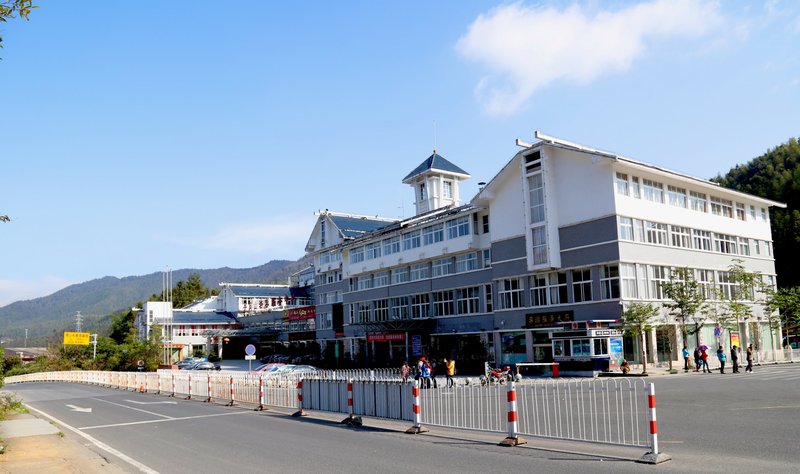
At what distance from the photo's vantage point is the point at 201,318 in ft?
312

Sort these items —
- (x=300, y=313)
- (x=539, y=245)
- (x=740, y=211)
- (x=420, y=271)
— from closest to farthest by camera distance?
1. (x=539, y=245)
2. (x=740, y=211)
3. (x=420, y=271)
4. (x=300, y=313)

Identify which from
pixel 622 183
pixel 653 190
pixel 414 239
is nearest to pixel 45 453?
pixel 622 183

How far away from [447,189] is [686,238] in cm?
2715

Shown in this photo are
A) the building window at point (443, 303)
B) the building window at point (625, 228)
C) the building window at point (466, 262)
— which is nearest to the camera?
the building window at point (625, 228)

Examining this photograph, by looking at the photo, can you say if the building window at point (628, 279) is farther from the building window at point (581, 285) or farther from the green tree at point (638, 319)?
the building window at point (581, 285)

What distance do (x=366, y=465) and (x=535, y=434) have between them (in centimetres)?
387

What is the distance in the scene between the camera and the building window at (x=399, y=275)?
57.8 metres

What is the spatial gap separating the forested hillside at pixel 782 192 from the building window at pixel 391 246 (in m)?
44.4

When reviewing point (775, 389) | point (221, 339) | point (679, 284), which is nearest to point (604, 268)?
point (679, 284)

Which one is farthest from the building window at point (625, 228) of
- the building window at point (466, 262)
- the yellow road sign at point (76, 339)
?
the yellow road sign at point (76, 339)

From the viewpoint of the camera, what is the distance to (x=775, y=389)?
20688 mm

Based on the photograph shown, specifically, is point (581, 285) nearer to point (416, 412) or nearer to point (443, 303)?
point (443, 303)

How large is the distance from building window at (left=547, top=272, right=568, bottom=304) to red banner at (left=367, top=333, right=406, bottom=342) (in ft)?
54.0

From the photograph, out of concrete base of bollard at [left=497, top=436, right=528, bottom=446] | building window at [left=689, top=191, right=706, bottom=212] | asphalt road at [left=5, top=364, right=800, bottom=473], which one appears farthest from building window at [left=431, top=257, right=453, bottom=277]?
concrete base of bollard at [left=497, top=436, right=528, bottom=446]
